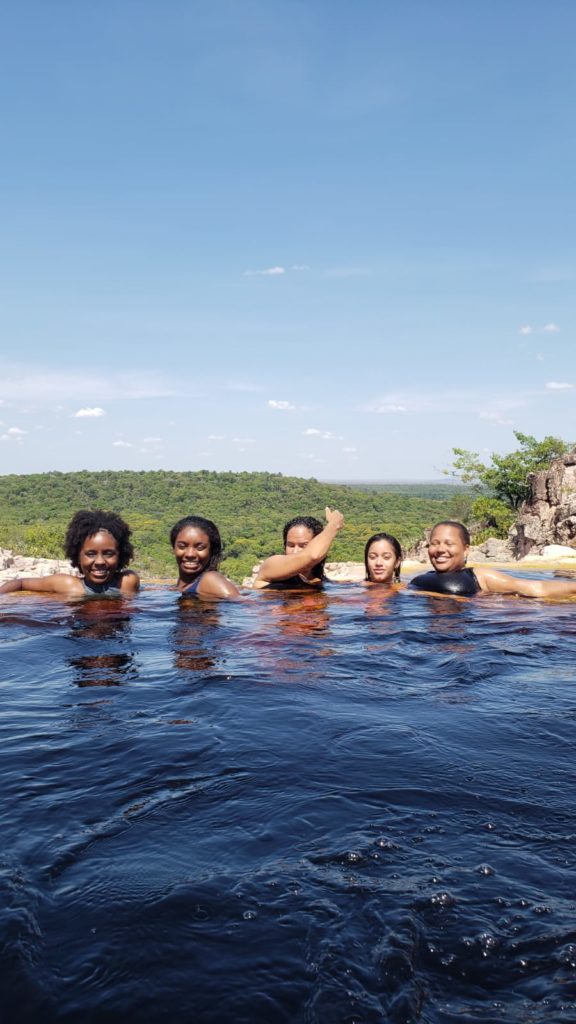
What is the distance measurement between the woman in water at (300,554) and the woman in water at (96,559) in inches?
57.8

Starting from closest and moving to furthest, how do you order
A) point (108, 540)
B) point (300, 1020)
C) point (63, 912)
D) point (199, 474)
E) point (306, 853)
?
1. point (300, 1020)
2. point (63, 912)
3. point (306, 853)
4. point (108, 540)
5. point (199, 474)

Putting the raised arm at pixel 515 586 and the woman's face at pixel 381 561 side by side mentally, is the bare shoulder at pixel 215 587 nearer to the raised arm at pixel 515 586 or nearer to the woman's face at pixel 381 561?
the woman's face at pixel 381 561

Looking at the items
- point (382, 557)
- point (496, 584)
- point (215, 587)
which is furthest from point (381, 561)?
point (215, 587)

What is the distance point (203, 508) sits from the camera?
6444 centimetres

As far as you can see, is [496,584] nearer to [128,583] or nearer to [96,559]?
[128,583]

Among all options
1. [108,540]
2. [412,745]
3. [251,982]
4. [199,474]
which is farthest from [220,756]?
[199,474]

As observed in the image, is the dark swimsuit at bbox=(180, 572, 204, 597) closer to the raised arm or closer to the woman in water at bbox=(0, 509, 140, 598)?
the woman in water at bbox=(0, 509, 140, 598)

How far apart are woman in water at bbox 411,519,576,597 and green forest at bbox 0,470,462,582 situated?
75.6 feet

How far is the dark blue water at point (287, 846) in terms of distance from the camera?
5.04 ft

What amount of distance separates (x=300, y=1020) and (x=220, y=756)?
1.52 m

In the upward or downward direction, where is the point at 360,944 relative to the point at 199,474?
downward

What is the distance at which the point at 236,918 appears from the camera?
1.76m

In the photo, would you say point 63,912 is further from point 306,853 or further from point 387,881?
point 387,881

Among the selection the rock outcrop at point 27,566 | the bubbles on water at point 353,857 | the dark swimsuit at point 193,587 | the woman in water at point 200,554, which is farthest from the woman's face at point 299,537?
the rock outcrop at point 27,566
